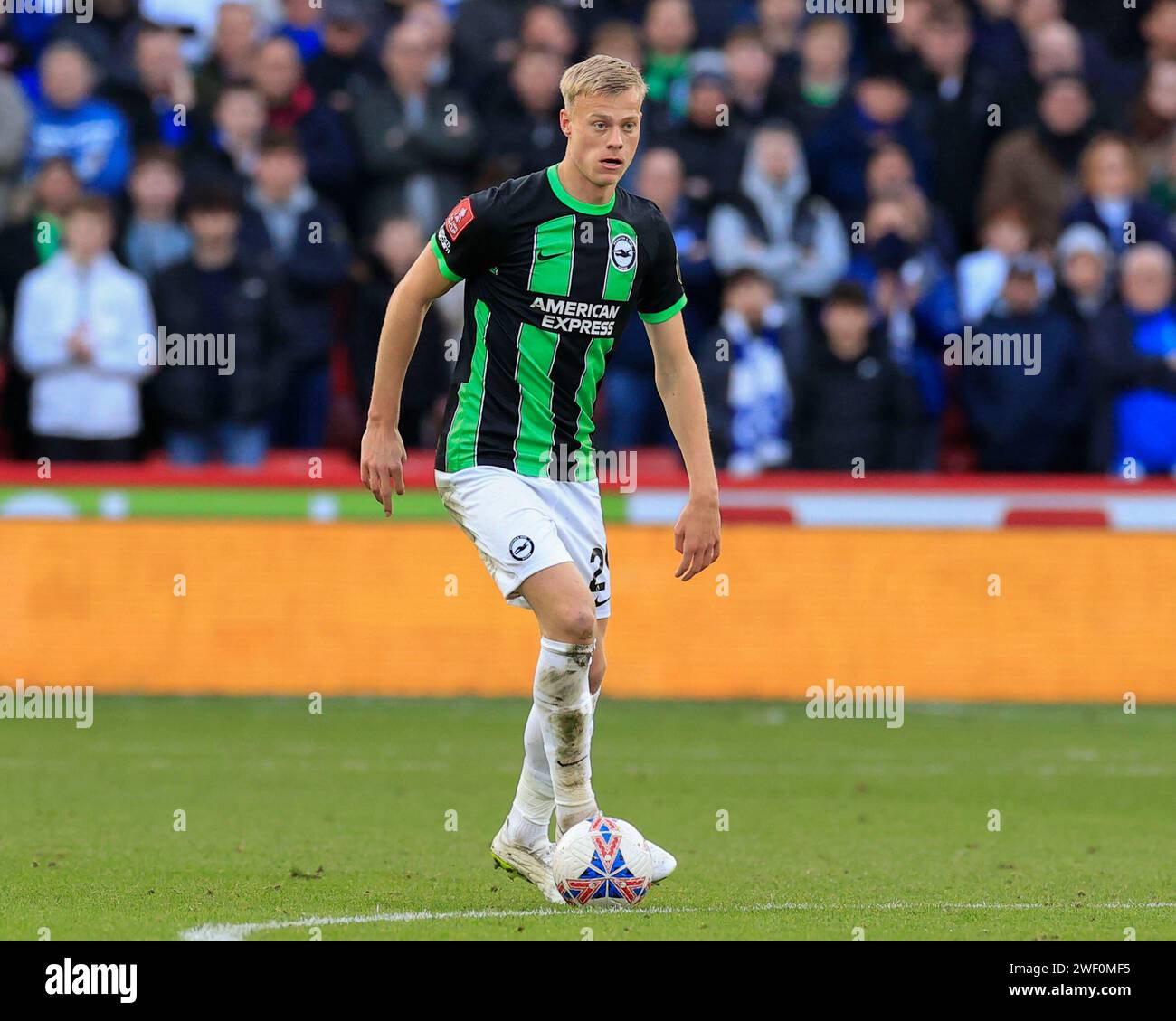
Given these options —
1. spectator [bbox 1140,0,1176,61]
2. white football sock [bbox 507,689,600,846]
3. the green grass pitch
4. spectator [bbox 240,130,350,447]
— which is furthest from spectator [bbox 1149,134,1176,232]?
white football sock [bbox 507,689,600,846]

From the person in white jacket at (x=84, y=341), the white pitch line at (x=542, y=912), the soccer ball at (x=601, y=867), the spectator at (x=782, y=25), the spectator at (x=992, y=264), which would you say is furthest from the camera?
the spectator at (x=782, y=25)

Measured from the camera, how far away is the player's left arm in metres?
7.20

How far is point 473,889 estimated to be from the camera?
7406 mm

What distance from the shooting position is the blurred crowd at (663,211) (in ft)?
46.2

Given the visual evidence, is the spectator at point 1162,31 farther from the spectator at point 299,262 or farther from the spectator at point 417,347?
the spectator at point 299,262

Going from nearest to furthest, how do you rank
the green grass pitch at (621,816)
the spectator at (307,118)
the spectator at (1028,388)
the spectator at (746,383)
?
the green grass pitch at (621,816) < the spectator at (746,383) < the spectator at (1028,388) < the spectator at (307,118)

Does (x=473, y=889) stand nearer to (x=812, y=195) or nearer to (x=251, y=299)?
(x=251, y=299)

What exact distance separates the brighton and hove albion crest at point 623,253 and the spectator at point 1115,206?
8.75 m

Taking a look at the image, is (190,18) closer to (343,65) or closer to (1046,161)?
(343,65)

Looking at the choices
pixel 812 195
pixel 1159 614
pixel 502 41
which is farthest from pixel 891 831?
pixel 502 41

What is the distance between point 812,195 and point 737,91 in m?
0.90

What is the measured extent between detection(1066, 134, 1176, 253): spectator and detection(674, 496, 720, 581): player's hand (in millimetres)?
8727

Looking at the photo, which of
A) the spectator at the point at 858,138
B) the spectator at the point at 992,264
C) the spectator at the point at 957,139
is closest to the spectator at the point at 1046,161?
the spectator at the point at 957,139

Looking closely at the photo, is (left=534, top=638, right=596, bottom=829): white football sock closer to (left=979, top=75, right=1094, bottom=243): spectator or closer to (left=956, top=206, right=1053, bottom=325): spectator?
(left=956, top=206, right=1053, bottom=325): spectator
